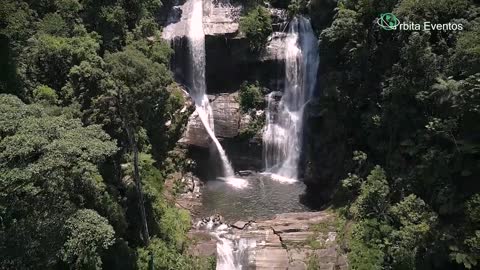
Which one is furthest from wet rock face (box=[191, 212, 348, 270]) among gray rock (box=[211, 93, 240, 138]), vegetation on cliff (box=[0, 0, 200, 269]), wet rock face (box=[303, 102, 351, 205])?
gray rock (box=[211, 93, 240, 138])

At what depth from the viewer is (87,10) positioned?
31.1 metres

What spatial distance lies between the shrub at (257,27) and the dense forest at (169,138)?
4496mm

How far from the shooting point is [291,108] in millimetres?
36375

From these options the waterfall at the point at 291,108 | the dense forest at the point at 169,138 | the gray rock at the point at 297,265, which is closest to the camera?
the dense forest at the point at 169,138

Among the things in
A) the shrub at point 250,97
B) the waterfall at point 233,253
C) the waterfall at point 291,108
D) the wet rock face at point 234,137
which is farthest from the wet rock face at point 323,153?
the waterfall at point 233,253

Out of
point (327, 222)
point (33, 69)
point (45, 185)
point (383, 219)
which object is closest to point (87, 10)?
point (33, 69)

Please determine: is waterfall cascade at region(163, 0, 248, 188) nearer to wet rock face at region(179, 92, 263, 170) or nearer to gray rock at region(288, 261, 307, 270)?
wet rock face at region(179, 92, 263, 170)

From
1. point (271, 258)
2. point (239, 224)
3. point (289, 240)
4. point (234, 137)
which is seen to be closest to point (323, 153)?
point (234, 137)

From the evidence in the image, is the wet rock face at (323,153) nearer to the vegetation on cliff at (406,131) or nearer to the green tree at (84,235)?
the vegetation on cliff at (406,131)

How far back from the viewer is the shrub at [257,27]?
36.1 metres

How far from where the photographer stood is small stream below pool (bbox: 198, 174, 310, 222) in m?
29.8

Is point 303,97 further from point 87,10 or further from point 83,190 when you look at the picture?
point 83,190

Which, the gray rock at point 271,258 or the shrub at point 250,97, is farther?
the shrub at point 250,97

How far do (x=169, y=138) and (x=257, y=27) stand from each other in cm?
1138
